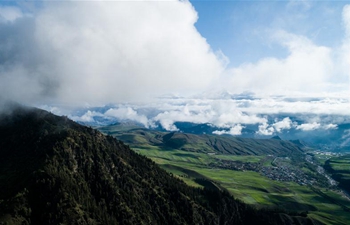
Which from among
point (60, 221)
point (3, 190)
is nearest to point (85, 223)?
point (60, 221)

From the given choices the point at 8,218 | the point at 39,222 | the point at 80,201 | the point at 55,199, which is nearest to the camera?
the point at 8,218

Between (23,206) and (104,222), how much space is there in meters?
56.0

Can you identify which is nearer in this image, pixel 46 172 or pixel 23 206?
pixel 23 206

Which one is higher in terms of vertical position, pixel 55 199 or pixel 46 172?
pixel 46 172

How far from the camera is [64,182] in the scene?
199 m

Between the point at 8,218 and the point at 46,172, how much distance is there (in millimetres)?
42779

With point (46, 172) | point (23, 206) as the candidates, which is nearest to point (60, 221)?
point (23, 206)

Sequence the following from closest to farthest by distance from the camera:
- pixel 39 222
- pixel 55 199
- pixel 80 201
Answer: pixel 39 222 < pixel 55 199 < pixel 80 201

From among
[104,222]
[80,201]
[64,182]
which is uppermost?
[64,182]

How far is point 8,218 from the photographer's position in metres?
162

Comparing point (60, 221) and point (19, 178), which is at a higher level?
point (19, 178)

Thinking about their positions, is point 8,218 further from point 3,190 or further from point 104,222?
point 104,222

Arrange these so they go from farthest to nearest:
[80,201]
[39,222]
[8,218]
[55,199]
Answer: [80,201] < [55,199] < [39,222] < [8,218]

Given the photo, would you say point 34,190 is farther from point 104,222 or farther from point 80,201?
point 104,222
